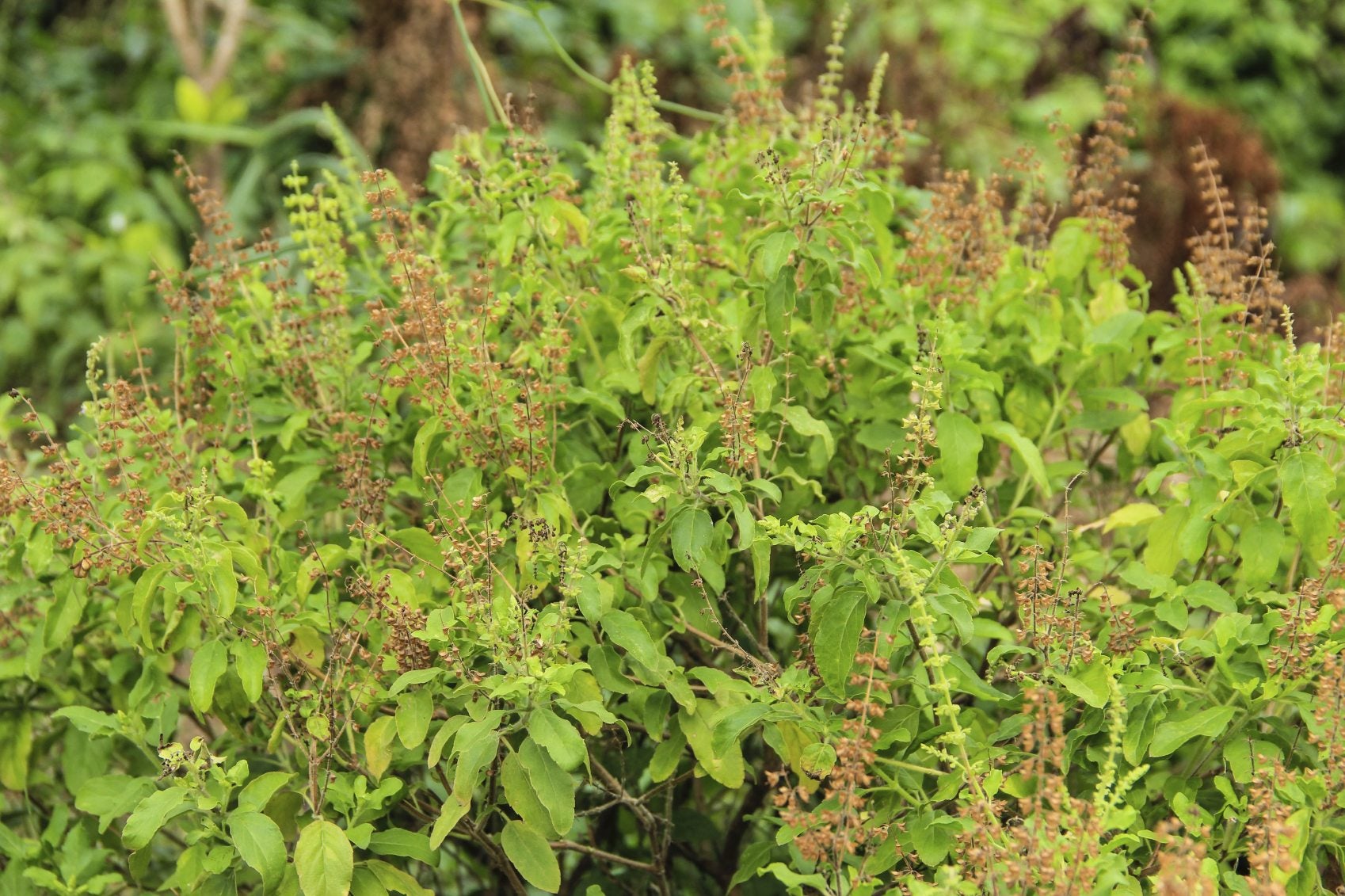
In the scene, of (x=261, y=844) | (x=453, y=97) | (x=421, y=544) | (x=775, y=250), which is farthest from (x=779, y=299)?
(x=453, y=97)

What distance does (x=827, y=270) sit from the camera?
2105 mm

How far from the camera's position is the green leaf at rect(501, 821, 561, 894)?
1.97 metres

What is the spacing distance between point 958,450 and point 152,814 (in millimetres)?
1254

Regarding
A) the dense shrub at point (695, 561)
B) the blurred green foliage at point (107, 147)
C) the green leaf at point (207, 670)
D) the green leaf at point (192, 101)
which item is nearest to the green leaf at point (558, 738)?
the dense shrub at point (695, 561)

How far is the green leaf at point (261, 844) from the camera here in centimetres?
190

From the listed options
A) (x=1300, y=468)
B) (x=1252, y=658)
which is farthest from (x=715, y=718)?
(x=1300, y=468)

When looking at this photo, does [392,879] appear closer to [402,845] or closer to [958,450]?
[402,845]

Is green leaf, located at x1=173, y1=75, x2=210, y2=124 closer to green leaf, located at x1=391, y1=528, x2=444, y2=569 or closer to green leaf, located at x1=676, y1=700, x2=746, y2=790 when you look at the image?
green leaf, located at x1=391, y1=528, x2=444, y2=569

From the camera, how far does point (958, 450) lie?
7.12ft

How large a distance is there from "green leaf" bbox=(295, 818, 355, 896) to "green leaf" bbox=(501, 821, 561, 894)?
215 millimetres

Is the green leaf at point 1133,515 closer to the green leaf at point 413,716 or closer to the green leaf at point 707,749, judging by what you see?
the green leaf at point 707,749

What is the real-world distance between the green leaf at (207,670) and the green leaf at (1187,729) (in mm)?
1285

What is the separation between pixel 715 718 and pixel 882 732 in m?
0.24

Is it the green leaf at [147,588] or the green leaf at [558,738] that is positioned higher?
the green leaf at [147,588]
